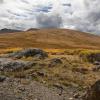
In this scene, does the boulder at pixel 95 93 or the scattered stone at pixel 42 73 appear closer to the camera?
the boulder at pixel 95 93

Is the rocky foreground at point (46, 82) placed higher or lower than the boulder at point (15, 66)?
lower

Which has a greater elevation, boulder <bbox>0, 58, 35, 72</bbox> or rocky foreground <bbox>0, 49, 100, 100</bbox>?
boulder <bbox>0, 58, 35, 72</bbox>

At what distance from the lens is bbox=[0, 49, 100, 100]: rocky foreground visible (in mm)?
22500

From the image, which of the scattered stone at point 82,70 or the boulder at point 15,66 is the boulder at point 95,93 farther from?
the boulder at point 15,66

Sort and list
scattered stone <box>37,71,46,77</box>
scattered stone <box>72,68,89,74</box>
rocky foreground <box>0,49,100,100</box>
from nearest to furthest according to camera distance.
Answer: rocky foreground <box>0,49,100,100</box>, scattered stone <box>37,71,46,77</box>, scattered stone <box>72,68,89,74</box>

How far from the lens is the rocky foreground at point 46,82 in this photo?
22.5m

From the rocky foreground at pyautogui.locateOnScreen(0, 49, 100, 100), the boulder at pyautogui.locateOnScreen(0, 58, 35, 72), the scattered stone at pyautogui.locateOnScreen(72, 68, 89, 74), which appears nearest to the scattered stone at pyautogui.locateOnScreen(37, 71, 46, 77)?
the rocky foreground at pyautogui.locateOnScreen(0, 49, 100, 100)

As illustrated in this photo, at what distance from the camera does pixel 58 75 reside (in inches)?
1216

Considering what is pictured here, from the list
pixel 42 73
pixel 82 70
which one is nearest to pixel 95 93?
pixel 42 73

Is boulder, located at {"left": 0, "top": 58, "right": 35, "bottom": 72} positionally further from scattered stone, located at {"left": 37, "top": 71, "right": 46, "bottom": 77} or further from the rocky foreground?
scattered stone, located at {"left": 37, "top": 71, "right": 46, "bottom": 77}

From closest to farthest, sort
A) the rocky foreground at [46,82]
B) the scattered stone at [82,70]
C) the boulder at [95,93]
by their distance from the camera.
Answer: the boulder at [95,93] < the rocky foreground at [46,82] < the scattered stone at [82,70]

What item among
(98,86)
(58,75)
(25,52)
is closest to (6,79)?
(58,75)

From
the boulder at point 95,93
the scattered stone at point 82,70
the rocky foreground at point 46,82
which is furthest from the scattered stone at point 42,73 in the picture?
the boulder at point 95,93

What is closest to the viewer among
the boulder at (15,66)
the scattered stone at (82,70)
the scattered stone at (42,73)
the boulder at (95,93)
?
the boulder at (95,93)
